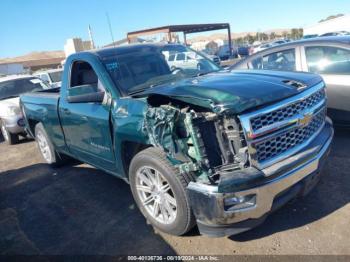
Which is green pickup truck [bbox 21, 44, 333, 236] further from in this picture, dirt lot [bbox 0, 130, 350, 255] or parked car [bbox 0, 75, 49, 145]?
parked car [bbox 0, 75, 49, 145]

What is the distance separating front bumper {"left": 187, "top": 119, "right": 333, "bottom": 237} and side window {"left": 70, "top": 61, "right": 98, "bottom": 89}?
2468 millimetres

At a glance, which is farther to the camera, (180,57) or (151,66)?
(180,57)

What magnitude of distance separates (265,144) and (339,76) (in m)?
3.10

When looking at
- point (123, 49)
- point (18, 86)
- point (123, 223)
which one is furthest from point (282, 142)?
point (18, 86)

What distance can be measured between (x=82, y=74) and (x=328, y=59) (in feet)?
12.4

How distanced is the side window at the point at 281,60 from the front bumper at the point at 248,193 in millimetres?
3179

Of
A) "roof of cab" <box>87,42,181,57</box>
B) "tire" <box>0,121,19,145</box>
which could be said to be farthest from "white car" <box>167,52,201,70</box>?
"tire" <box>0,121,19,145</box>

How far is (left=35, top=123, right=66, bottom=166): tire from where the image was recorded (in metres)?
5.95

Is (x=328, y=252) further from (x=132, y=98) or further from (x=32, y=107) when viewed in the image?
(x=32, y=107)

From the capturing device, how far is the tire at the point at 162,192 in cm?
295

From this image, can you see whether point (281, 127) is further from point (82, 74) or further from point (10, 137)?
point (10, 137)

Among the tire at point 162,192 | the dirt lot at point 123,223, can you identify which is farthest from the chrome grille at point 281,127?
the dirt lot at point 123,223

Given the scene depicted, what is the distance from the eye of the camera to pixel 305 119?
3.04 meters

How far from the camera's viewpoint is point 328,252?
112 inches
